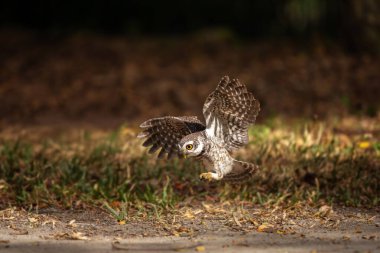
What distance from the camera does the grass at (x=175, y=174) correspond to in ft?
21.9

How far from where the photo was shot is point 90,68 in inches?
519

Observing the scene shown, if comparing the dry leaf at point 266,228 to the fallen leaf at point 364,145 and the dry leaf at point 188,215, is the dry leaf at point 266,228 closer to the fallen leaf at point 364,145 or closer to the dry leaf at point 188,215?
the dry leaf at point 188,215

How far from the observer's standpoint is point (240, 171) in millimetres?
5863

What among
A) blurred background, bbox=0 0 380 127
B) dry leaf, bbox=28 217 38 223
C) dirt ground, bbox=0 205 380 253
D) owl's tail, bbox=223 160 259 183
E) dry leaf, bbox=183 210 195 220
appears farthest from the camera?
blurred background, bbox=0 0 380 127

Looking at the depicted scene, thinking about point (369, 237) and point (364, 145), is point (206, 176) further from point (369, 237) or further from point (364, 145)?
point (364, 145)

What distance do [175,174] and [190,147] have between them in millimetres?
2099

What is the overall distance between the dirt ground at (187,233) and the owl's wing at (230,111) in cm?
66

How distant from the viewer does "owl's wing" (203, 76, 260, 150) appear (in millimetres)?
5594

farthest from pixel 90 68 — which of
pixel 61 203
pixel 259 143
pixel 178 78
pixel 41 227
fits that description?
pixel 41 227

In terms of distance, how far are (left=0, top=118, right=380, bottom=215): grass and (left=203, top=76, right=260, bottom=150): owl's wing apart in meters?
0.86

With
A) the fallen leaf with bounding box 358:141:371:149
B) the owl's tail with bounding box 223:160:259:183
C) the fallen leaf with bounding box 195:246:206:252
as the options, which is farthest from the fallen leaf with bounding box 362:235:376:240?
the fallen leaf with bounding box 358:141:371:149

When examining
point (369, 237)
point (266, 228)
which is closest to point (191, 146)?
point (266, 228)

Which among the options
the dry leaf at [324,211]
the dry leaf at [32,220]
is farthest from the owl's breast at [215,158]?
the dry leaf at [32,220]

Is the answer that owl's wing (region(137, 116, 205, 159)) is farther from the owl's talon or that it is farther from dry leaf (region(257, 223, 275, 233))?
dry leaf (region(257, 223, 275, 233))
